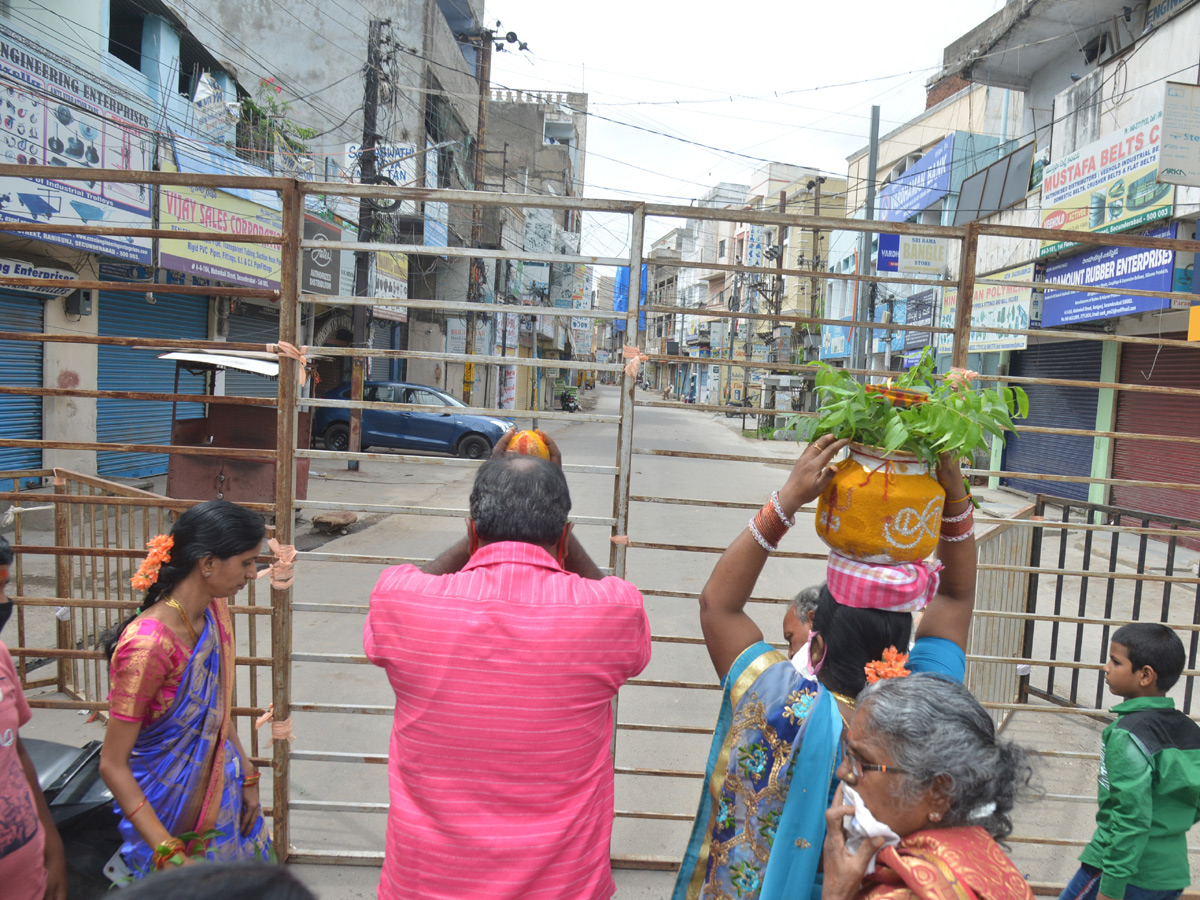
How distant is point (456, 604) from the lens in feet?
4.97

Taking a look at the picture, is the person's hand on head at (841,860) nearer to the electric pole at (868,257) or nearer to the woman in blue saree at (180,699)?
the woman in blue saree at (180,699)

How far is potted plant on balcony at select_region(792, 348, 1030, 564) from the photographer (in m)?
1.60

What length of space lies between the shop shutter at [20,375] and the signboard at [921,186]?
16.9m

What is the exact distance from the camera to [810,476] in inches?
62.9

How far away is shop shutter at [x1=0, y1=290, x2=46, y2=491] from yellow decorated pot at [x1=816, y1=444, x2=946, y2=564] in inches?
416

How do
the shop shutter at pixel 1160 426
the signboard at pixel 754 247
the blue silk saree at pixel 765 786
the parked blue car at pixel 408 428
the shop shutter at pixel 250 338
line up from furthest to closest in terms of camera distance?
the signboard at pixel 754 247
the parked blue car at pixel 408 428
the shop shutter at pixel 250 338
the shop shutter at pixel 1160 426
the blue silk saree at pixel 765 786

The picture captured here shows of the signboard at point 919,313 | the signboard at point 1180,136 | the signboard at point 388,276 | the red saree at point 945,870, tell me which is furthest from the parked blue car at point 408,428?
the red saree at point 945,870

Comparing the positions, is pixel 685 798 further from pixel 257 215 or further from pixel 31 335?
pixel 257 215

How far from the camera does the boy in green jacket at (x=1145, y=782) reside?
236 centimetres

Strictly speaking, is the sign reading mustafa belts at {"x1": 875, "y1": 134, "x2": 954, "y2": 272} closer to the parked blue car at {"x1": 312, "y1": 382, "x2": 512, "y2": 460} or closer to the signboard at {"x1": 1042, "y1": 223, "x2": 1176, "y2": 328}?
the signboard at {"x1": 1042, "y1": 223, "x2": 1176, "y2": 328}

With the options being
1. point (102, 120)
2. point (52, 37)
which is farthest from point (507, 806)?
point (52, 37)

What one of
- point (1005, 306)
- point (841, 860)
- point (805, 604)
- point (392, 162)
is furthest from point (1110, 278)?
point (841, 860)

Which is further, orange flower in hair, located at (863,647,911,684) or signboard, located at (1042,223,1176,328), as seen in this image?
signboard, located at (1042,223,1176,328)

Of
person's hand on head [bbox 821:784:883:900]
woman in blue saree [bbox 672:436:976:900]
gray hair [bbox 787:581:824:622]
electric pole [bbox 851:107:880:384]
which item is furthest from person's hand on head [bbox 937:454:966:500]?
electric pole [bbox 851:107:880:384]
